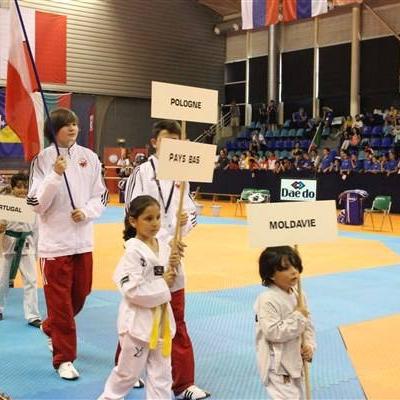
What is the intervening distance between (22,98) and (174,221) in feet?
4.70

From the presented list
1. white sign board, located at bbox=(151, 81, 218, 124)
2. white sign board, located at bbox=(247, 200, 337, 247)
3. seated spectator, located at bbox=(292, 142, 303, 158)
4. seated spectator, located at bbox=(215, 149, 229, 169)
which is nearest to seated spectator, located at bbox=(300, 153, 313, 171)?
seated spectator, located at bbox=(292, 142, 303, 158)

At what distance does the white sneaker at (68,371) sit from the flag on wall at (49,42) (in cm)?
2177

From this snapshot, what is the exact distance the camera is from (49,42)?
25.1m

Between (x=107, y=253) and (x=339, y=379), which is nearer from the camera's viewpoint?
(x=339, y=379)

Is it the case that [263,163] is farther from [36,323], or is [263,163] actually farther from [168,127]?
[168,127]

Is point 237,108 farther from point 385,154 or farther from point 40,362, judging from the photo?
point 40,362

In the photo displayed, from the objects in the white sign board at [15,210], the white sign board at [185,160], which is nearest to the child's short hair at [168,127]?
the white sign board at [185,160]

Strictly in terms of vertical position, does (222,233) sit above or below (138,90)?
below

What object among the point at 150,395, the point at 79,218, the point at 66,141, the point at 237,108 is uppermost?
the point at 237,108

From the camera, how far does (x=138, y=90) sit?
28.4 metres

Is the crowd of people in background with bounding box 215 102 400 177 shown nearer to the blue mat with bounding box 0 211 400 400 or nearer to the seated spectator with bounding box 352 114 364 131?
the seated spectator with bounding box 352 114 364 131

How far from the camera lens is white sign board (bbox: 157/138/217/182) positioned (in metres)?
3.42

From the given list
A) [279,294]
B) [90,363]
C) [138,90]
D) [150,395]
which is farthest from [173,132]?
[138,90]

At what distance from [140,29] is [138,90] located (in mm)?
2736
